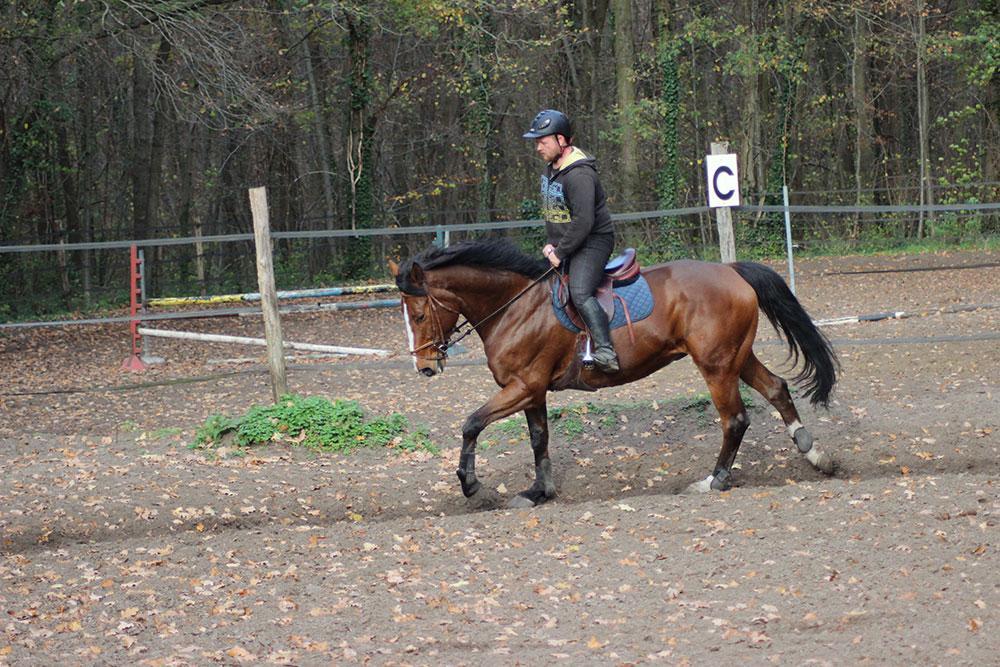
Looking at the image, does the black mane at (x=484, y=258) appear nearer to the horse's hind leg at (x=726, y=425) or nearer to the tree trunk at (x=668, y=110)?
the horse's hind leg at (x=726, y=425)

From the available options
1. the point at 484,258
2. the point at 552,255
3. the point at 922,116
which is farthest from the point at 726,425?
the point at 922,116

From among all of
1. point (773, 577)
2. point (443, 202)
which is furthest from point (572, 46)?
point (773, 577)

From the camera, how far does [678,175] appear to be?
28.8 m

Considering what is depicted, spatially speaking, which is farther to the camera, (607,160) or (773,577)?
(607,160)

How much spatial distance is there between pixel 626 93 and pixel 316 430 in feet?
64.1

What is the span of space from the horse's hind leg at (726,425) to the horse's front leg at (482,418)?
51.5 inches

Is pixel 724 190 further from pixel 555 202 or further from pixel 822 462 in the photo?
pixel 822 462

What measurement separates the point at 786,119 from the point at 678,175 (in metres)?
3.04

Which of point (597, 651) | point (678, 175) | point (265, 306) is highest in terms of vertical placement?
point (678, 175)

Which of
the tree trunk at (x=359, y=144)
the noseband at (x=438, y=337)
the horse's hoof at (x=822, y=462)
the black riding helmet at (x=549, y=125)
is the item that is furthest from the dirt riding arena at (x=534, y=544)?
the tree trunk at (x=359, y=144)

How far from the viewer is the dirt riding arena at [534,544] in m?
5.43

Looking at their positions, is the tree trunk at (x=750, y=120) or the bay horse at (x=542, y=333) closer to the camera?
the bay horse at (x=542, y=333)

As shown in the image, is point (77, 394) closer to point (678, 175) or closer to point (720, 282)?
point (720, 282)

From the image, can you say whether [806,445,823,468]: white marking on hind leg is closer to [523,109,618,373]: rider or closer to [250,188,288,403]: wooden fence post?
[523,109,618,373]: rider
